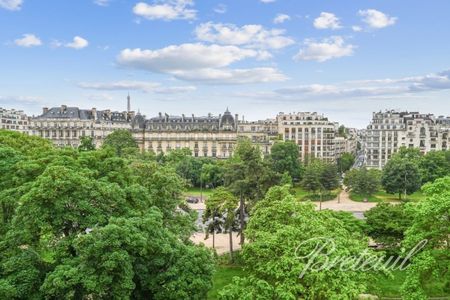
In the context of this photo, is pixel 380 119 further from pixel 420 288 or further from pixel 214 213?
pixel 420 288

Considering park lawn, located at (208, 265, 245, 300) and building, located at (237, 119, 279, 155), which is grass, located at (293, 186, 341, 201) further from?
park lawn, located at (208, 265, 245, 300)

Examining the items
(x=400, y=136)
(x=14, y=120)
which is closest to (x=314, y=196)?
(x=400, y=136)

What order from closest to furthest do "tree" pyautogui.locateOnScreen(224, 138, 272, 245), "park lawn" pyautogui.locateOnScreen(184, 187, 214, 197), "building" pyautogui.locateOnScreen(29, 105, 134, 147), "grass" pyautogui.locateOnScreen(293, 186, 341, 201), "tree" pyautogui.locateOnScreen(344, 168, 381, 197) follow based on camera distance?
"tree" pyautogui.locateOnScreen(224, 138, 272, 245) → "tree" pyautogui.locateOnScreen(344, 168, 381, 197) → "grass" pyautogui.locateOnScreen(293, 186, 341, 201) → "park lawn" pyautogui.locateOnScreen(184, 187, 214, 197) → "building" pyautogui.locateOnScreen(29, 105, 134, 147)

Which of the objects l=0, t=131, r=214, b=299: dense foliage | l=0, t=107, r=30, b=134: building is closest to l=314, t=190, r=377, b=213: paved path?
l=0, t=131, r=214, b=299: dense foliage

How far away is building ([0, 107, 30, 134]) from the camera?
395ft

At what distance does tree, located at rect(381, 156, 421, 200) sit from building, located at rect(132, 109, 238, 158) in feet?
157

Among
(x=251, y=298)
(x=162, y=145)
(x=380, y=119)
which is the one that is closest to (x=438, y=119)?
(x=380, y=119)

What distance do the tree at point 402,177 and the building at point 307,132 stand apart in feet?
129

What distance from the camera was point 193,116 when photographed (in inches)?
4958

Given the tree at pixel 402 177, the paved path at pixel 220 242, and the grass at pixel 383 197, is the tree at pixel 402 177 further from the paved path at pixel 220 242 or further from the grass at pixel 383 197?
the paved path at pixel 220 242

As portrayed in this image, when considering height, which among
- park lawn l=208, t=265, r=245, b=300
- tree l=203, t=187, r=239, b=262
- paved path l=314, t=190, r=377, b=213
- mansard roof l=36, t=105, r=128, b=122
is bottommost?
paved path l=314, t=190, r=377, b=213

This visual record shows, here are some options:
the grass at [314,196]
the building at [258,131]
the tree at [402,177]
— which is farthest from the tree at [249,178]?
the building at [258,131]

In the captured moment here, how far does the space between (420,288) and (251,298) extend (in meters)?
8.91

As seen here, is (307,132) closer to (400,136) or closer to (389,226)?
(400,136)
